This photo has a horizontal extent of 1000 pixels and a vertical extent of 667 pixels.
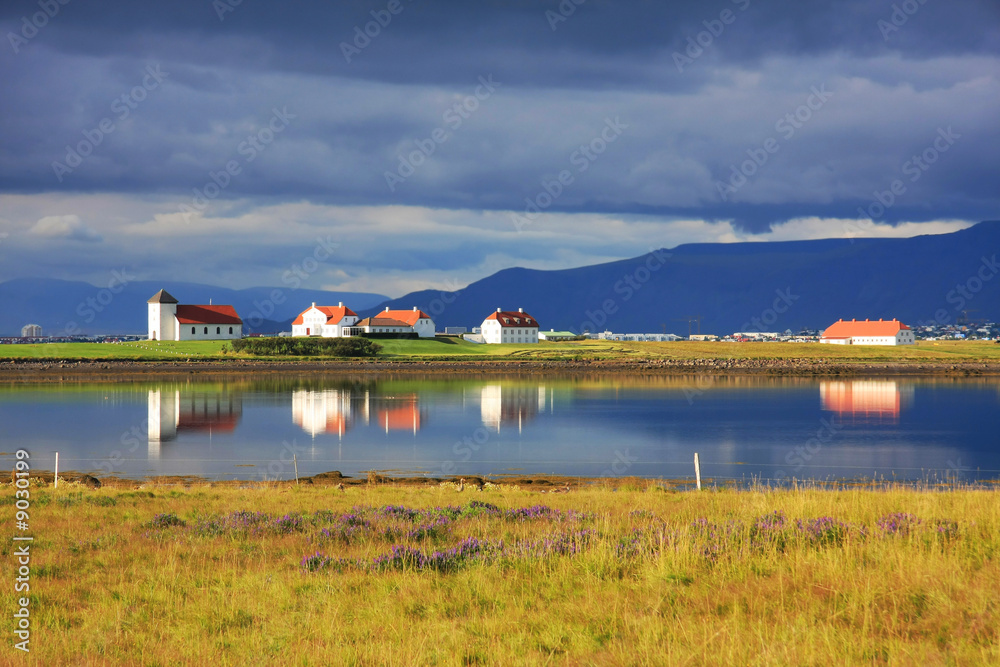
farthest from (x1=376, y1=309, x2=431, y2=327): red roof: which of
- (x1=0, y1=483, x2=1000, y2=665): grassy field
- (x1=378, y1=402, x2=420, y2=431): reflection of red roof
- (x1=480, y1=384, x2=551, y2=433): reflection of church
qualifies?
(x1=0, y1=483, x2=1000, y2=665): grassy field

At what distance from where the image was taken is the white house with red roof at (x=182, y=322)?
487 feet

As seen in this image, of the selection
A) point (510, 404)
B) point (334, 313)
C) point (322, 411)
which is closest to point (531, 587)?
point (322, 411)

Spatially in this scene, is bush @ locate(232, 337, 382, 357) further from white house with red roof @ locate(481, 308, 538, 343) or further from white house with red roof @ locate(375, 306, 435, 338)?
white house with red roof @ locate(481, 308, 538, 343)

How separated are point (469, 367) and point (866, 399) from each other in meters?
57.2

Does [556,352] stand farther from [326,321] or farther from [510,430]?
[510,430]

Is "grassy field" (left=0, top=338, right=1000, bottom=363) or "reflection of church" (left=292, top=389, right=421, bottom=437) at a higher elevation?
"grassy field" (left=0, top=338, right=1000, bottom=363)

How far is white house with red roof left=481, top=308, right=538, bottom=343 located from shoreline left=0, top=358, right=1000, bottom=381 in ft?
198

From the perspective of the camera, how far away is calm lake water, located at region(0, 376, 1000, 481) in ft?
110

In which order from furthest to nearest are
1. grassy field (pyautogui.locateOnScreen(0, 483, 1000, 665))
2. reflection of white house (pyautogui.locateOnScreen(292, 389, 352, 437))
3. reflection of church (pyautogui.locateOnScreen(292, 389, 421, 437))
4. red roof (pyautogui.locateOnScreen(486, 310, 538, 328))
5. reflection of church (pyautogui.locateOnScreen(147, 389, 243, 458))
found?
red roof (pyautogui.locateOnScreen(486, 310, 538, 328)) < reflection of church (pyautogui.locateOnScreen(292, 389, 421, 437)) < reflection of white house (pyautogui.locateOnScreen(292, 389, 352, 437)) < reflection of church (pyautogui.locateOnScreen(147, 389, 243, 458)) < grassy field (pyautogui.locateOnScreen(0, 483, 1000, 665))

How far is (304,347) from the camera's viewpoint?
12456 cm

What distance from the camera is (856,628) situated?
7.46 meters

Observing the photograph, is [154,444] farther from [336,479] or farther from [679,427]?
[679,427]

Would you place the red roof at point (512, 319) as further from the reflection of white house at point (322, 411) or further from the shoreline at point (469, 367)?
the reflection of white house at point (322, 411)

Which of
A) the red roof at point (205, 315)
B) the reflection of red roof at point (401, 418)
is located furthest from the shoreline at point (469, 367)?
the reflection of red roof at point (401, 418)
